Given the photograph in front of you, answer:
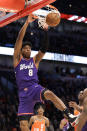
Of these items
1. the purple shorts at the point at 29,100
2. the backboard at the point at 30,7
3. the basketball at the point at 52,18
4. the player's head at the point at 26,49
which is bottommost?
the purple shorts at the point at 29,100

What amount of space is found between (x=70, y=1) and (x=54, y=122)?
18.4ft

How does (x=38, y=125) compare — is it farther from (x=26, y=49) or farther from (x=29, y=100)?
(x=26, y=49)

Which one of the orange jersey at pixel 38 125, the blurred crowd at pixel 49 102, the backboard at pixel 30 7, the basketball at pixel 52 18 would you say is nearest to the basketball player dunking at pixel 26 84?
the backboard at pixel 30 7

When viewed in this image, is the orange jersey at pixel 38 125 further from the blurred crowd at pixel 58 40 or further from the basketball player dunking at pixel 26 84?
the blurred crowd at pixel 58 40

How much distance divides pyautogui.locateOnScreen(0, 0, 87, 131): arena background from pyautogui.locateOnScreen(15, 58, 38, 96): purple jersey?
19.9 ft

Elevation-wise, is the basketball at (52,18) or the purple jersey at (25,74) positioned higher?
the basketball at (52,18)

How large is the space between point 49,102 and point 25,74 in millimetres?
9030

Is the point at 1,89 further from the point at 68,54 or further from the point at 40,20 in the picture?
the point at 40,20

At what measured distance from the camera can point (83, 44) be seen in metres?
16.8

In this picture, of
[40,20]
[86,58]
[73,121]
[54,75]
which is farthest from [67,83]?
[73,121]

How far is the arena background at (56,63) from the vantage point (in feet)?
42.3

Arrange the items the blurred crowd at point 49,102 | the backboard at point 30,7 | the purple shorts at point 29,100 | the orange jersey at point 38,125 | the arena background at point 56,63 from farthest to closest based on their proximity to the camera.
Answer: the arena background at point 56,63, the blurred crowd at point 49,102, the orange jersey at point 38,125, the backboard at point 30,7, the purple shorts at point 29,100

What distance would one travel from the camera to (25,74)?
5.55 meters

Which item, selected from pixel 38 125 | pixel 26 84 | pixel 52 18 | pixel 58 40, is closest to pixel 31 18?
pixel 52 18
